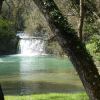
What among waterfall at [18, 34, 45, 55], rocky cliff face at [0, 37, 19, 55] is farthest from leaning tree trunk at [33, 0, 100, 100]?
rocky cliff face at [0, 37, 19, 55]

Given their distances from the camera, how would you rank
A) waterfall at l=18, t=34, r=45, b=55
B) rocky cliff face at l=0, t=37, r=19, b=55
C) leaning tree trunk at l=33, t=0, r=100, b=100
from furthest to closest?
1. rocky cliff face at l=0, t=37, r=19, b=55
2. waterfall at l=18, t=34, r=45, b=55
3. leaning tree trunk at l=33, t=0, r=100, b=100

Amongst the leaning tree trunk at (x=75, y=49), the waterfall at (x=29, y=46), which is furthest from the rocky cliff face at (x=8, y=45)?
the leaning tree trunk at (x=75, y=49)

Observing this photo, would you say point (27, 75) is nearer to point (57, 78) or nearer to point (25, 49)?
point (57, 78)

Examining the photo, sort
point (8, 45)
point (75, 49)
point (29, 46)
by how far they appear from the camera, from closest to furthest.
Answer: point (75, 49), point (29, 46), point (8, 45)

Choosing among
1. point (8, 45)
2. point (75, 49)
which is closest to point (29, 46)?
point (8, 45)

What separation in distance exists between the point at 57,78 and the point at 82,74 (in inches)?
905

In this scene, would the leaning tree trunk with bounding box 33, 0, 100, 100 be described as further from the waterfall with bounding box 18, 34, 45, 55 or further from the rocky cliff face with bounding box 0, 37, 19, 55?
the rocky cliff face with bounding box 0, 37, 19, 55

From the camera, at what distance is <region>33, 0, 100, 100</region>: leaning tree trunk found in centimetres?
582

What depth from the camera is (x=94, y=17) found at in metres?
21.0

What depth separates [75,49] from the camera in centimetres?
601

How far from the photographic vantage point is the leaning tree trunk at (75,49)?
5.82 meters

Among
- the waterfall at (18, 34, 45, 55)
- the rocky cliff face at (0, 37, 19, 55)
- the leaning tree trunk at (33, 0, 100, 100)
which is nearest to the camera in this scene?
the leaning tree trunk at (33, 0, 100, 100)

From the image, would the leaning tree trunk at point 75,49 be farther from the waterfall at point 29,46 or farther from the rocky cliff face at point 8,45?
the rocky cliff face at point 8,45

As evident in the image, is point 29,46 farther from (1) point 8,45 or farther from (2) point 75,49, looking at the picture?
(2) point 75,49
